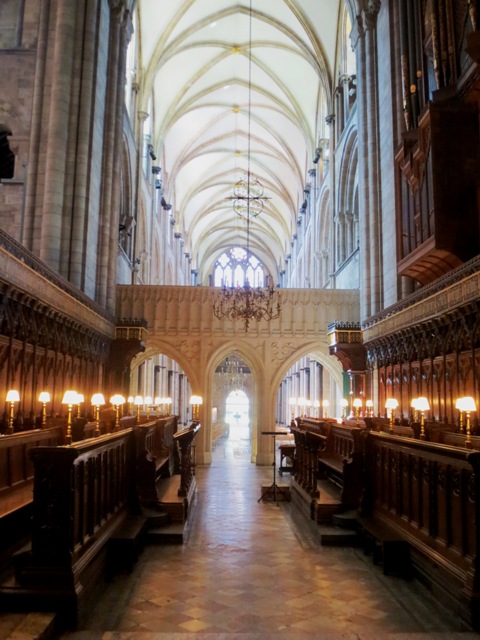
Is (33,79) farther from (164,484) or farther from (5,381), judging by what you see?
(164,484)

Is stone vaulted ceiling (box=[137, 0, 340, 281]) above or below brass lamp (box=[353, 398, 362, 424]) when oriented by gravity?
above

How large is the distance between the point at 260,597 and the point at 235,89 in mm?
29694

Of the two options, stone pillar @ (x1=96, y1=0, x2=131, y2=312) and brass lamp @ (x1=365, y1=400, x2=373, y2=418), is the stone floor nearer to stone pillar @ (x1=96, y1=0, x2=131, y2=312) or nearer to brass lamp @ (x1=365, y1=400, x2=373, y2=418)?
brass lamp @ (x1=365, y1=400, x2=373, y2=418)

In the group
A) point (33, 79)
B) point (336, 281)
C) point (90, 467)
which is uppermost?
point (33, 79)

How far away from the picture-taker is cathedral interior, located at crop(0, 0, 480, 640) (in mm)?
5172

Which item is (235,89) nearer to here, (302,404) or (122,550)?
(302,404)

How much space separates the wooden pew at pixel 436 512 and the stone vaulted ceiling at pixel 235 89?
2086 centimetres

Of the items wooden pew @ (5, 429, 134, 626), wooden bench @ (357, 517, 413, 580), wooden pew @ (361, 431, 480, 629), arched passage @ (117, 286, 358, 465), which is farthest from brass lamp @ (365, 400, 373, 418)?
wooden pew @ (5, 429, 134, 626)

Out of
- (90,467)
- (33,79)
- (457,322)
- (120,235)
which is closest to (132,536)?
(90,467)

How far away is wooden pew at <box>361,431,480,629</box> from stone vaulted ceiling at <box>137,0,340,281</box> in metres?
20.9

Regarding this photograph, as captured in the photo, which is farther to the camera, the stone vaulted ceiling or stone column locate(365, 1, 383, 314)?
the stone vaulted ceiling

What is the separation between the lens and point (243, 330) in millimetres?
21000

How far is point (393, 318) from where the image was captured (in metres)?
14.6

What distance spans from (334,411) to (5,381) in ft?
58.6
